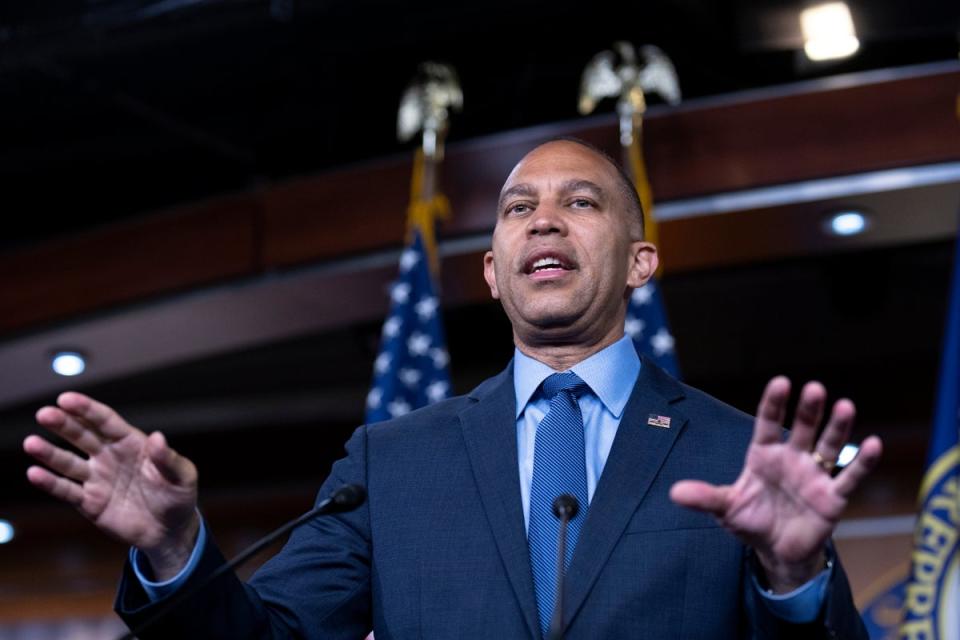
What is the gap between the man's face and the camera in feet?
6.96

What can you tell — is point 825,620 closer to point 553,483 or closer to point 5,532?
point 553,483

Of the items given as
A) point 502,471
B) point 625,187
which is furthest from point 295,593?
point 625,187

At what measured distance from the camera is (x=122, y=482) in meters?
1.59

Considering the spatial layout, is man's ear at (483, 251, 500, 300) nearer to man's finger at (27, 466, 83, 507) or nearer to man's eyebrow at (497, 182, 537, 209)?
man's eyebrow at (497, 182, 537, 209)

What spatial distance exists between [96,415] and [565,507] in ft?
1.99

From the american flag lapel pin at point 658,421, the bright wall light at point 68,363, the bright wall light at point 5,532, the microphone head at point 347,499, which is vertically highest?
the american flag lapel pin at point 658,421

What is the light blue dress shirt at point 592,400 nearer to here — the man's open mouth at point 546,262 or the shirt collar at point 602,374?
the shirt collar at point 602,374

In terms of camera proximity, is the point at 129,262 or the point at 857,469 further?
the point at 129,262

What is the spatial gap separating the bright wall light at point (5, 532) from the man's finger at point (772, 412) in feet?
25.0

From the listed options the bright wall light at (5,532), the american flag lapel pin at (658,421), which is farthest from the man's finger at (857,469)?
the bright wall light at (5,532)

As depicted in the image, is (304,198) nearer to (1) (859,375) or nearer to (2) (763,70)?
(2) (763,70)

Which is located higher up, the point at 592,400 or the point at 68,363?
the point at 592,400

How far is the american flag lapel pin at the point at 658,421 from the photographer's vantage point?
1.91 meters

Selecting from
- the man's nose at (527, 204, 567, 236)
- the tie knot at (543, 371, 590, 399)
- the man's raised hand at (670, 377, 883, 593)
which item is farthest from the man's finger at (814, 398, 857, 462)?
the man's nose at (527, 204, 567, 236)
